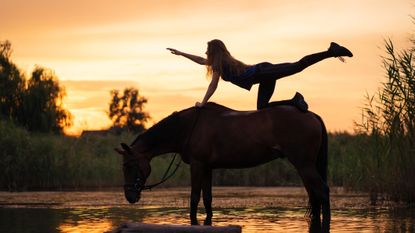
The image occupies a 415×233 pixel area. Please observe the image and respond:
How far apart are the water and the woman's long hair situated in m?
2.09

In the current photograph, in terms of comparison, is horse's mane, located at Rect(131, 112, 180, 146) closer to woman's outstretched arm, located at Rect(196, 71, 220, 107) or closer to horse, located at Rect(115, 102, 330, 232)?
horse, located at Rect(115, 102, 330, 232)

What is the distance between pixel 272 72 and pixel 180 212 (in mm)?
3518

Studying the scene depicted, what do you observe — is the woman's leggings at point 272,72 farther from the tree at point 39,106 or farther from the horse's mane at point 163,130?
the tree at point 39,106

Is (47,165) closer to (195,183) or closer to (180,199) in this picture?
(180,199)

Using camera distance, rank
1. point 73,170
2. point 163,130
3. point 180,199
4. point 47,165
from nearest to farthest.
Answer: point 163,130
point 180,199
point 47,165
point 73,170

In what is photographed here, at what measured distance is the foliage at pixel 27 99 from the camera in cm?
3750

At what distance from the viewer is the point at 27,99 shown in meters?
37.6

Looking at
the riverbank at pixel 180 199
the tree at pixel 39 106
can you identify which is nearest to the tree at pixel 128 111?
the tree at pixel 39 106

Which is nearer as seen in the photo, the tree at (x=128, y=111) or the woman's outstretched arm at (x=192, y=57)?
the woman's outstretched arm at (x=192, y=57)

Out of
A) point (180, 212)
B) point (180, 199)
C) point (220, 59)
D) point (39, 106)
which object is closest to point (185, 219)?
point (180, 212)

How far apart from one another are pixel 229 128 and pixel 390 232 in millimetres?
2489

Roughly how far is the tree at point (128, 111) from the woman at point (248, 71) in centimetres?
5534

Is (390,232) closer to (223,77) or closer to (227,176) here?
(223,77)

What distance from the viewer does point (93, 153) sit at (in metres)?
25.7
